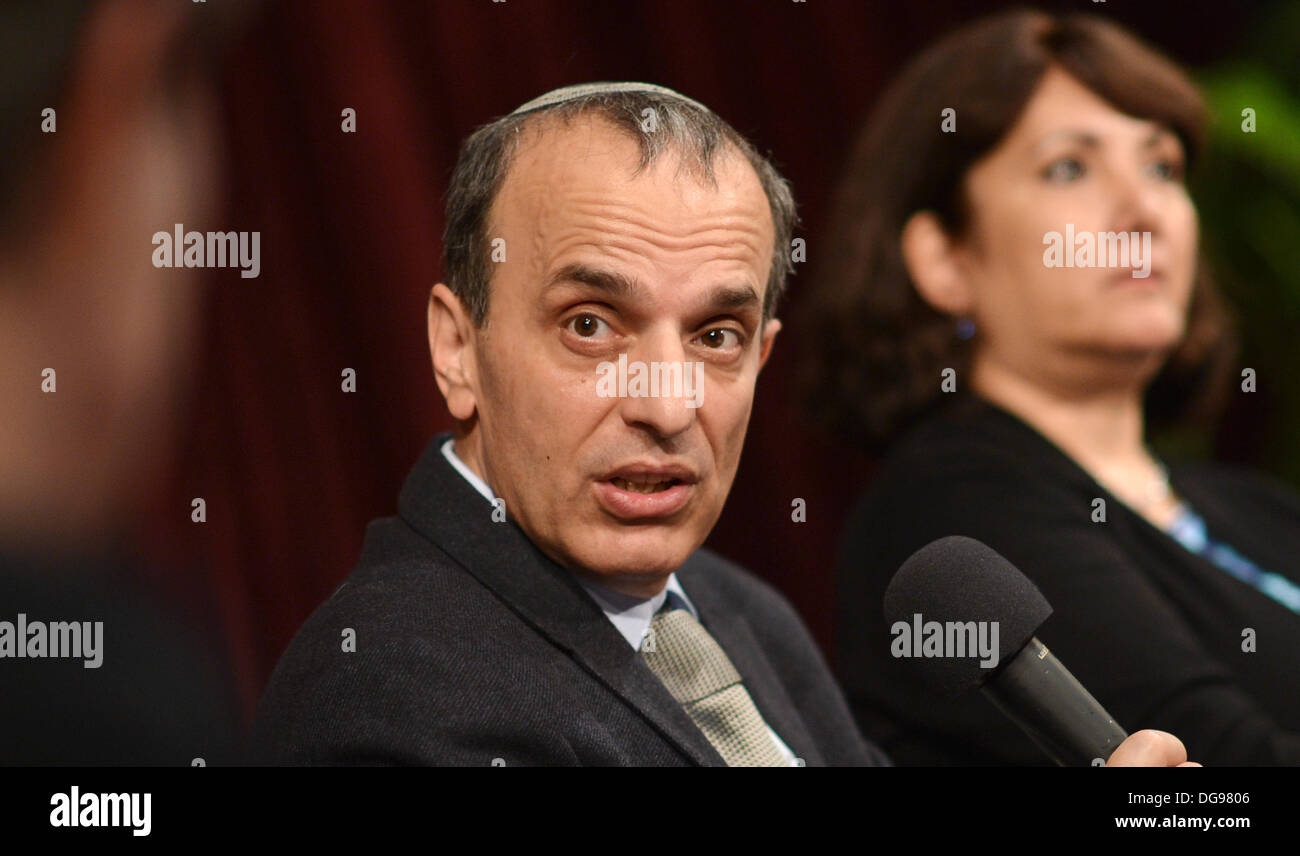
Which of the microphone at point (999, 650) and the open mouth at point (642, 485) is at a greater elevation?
the open mouth at point (642, 485)

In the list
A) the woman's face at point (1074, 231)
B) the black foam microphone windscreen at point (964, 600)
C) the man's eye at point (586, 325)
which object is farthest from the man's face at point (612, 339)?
the woman's face at point (1074, 231)

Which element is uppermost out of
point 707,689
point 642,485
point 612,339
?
point 612,339

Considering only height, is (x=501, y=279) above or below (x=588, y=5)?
below

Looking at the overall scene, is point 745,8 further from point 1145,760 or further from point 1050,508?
point 1145,760

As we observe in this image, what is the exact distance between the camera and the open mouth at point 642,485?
1471 millimetres

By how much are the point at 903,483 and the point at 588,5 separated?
128 cm

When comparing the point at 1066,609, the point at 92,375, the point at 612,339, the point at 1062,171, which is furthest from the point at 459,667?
the point at 1062,171

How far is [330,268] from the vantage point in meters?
2.51

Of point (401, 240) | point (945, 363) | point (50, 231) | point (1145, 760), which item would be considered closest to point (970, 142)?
point (945, 363)

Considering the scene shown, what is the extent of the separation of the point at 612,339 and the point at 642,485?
17 cm

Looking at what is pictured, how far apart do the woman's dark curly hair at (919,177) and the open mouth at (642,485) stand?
1.02 m

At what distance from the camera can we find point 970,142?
2.32 metres

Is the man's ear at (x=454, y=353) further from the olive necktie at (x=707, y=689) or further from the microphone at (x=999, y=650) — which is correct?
the microphone at (x=999, y=650)

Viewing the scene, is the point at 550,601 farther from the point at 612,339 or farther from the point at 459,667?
the point at 612,339
